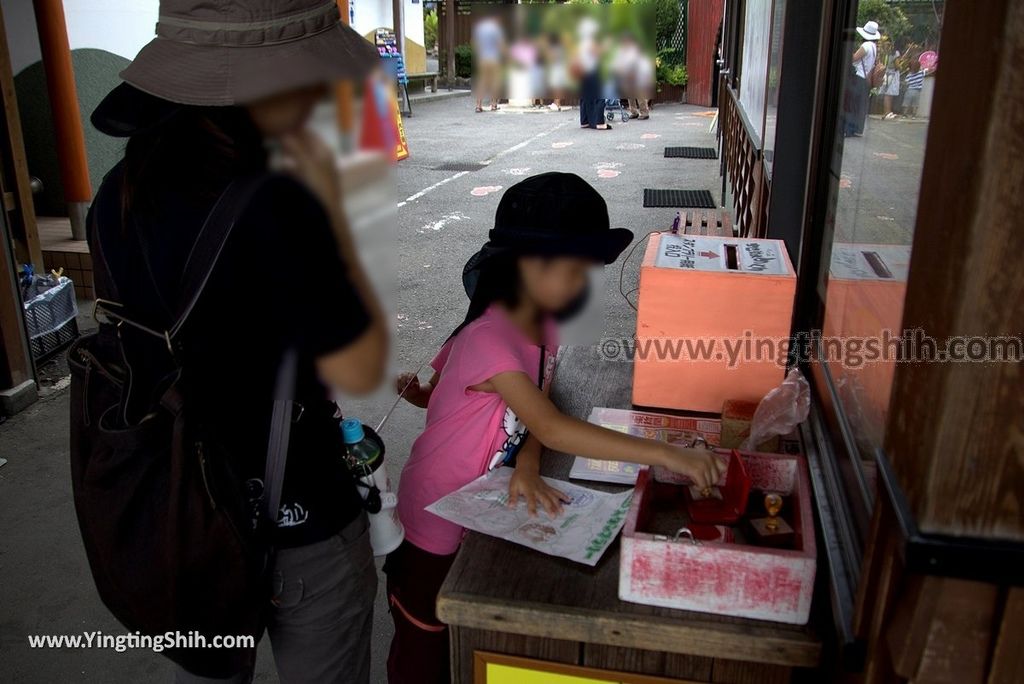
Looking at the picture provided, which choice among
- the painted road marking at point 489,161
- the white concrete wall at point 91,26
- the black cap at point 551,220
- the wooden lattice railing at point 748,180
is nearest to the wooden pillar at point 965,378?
the black cap at point 551,220

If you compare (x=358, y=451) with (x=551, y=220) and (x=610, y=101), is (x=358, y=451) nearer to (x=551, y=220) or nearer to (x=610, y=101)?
(x=551, y=220)

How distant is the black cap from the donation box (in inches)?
19.1

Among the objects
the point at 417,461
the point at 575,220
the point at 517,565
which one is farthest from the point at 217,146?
the point at 417,461

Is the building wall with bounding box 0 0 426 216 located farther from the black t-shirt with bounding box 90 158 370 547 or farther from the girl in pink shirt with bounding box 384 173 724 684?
the black t-shirt with bounding box 90 158 370 547

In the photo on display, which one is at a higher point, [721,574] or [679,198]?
[721,574]

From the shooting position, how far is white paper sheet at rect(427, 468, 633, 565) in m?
1.38

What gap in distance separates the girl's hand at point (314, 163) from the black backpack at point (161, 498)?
0.79 meters

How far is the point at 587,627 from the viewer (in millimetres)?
1229

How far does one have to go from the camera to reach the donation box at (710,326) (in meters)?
1.81

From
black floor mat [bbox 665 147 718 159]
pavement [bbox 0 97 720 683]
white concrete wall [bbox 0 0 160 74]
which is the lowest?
pavement [bbox 0 97 720 683]

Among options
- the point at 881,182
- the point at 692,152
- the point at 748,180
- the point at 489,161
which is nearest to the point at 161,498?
the point at 881,182

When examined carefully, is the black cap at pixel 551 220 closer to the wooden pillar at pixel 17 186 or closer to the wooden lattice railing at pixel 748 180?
the wooden lattice railing at pixel 748 180

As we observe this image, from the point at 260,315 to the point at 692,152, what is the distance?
1110 centimetres

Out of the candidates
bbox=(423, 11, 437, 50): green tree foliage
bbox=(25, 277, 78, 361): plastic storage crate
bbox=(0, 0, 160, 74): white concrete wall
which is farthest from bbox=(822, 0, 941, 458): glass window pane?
bbox=(0, 0, 160, 74): white concrete wall
